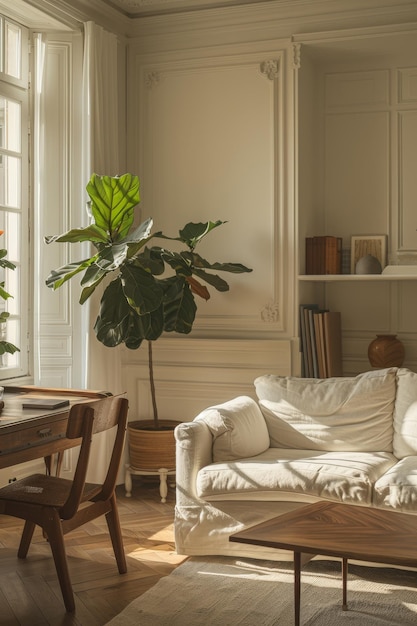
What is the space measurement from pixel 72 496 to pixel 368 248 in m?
2.81

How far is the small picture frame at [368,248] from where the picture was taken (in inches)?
207

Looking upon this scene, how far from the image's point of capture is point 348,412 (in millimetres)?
4352

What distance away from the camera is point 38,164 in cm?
501

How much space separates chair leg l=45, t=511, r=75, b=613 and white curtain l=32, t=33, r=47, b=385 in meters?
1.77

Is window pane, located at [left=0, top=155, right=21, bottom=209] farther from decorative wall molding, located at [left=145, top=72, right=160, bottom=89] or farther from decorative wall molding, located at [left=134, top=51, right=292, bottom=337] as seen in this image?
decorative wall molding, located at [left=145, top=72, right=160, bottom=89]

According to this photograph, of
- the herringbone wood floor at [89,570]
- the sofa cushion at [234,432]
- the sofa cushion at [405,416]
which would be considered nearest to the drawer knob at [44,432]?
the herringbone wood floor at [89,570]

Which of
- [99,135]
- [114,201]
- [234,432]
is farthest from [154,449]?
[99,135]

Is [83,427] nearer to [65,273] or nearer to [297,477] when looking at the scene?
[297,477]

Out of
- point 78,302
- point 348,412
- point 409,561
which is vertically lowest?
point 409,561

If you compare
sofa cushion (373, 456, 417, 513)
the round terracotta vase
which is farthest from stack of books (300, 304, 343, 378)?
sofa cushion (373, 456, 417, 513)

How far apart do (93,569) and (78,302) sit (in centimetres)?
179

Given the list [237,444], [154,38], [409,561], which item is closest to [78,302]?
[237,444]

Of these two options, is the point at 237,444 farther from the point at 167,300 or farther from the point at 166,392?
the point at 166,392

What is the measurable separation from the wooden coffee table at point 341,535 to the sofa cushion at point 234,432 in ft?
2.80
